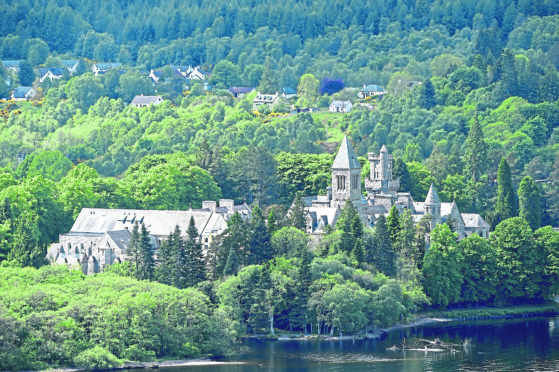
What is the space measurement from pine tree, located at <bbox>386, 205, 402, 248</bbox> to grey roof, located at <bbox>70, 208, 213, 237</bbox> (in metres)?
17.0

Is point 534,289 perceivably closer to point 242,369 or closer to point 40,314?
point 242,369

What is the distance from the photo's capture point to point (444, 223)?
137375 mm

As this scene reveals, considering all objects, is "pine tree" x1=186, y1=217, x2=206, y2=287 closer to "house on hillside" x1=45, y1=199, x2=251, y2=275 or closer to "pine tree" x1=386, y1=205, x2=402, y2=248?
"house on hillside" x1=45, y1=199, x2=251, y2=275

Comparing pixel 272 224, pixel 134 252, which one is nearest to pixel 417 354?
pixel 272 224

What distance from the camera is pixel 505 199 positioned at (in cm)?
16012

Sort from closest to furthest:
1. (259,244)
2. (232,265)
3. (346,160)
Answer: (232,265), (259,244), (346,160)

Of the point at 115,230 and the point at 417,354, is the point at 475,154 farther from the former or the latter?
the point at 417,354

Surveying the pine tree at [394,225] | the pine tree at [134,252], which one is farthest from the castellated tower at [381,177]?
the pine tree at [134,252]

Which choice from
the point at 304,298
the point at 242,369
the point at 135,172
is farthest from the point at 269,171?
the point at 242,369

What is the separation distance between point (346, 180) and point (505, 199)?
86.9 ft

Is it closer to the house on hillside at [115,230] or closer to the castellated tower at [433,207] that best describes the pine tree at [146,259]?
the house on hillside at [115,230]

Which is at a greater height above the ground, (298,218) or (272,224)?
(298,218)

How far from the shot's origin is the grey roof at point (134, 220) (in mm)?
137500

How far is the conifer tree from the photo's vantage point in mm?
127875
